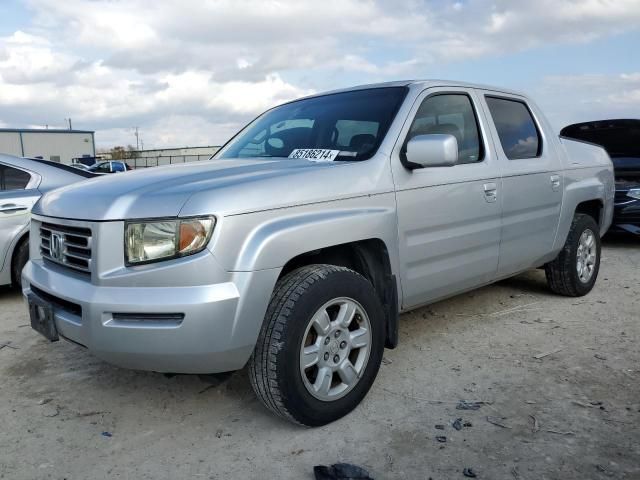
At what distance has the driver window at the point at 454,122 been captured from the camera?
3.48 meters

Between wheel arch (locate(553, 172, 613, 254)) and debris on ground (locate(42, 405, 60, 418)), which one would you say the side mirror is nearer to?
wheel arch (locate(553, 172, 613, 254))

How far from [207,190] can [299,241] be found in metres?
0.47

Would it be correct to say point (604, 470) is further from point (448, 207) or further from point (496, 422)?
point (448, 207)

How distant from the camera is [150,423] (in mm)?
2857

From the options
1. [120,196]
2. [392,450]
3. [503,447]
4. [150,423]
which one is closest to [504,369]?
[503,447]

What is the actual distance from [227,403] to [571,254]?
3.24 meters

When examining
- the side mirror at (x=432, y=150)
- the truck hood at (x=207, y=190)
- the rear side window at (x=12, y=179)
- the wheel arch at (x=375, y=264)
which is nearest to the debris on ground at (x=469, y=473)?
the wheel arch at (x=375, y=264)

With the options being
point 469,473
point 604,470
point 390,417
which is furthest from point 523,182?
point 469,473

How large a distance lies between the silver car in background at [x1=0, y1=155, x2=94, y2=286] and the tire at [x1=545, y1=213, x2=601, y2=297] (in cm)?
462

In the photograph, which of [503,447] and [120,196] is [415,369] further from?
[120,196]

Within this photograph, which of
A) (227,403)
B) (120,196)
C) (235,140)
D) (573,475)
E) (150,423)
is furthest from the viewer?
(235,140)

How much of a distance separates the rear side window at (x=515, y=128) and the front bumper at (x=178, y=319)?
238 centimetres

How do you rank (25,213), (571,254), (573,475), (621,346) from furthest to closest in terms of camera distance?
(25,213)
(571,254)
(621,346)
(573,475)

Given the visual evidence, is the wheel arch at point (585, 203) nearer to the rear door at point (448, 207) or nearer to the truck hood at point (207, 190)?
the rear door at point (448, 207)
